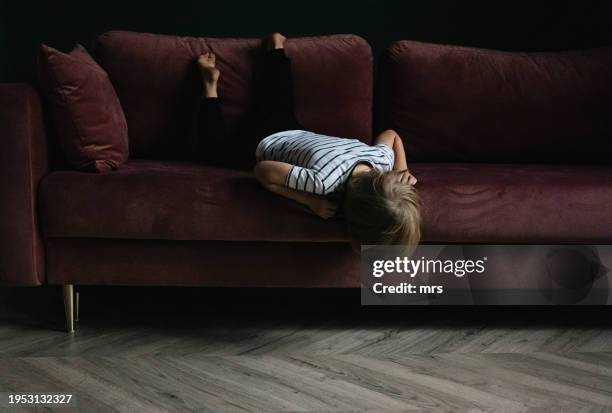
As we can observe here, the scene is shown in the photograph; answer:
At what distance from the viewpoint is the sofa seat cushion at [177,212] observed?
74.2 inches

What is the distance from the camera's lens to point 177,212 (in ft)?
6.21

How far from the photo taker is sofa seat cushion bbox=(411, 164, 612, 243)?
191 centimetres

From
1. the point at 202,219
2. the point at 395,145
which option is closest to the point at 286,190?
the point at 202,219

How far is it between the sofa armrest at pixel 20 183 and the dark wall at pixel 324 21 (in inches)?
42.2

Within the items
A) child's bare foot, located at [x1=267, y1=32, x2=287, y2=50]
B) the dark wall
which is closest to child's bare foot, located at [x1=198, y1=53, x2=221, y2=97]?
child's bare foot, located at [x1=267, y1=32, x2=287, y2=50]

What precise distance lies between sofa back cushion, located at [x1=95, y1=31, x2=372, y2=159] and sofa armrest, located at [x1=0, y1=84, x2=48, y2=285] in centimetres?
57

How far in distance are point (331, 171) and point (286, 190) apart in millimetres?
133

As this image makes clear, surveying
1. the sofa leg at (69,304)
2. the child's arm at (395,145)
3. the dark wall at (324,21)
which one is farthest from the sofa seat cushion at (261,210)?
the dark wall at (324,21)

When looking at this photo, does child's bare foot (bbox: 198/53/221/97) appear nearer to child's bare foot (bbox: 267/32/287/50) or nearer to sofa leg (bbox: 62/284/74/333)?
child's bare foot (bbox: 267/32/287/50)

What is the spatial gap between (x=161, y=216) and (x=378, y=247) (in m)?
0.61

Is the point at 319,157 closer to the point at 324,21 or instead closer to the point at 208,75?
the point at 208,75

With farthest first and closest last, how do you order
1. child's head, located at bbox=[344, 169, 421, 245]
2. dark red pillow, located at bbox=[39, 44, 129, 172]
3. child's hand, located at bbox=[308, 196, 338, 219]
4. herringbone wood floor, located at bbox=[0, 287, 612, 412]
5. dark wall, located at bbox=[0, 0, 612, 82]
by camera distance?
dark wall, located at bbox=[0, 0, 612, 82]
dark red pillow, located at bbox=[39, 44, 129, 172]
child's hand, located at bbox=[308, 196, 338, 219]
child's head, located at bbox=[344, 169, 421, 245]
herringbone wood floor, located at bbox=[0, 287, 612, 412]

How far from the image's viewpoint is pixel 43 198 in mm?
1915

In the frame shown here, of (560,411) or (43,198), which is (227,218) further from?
(560,411)
